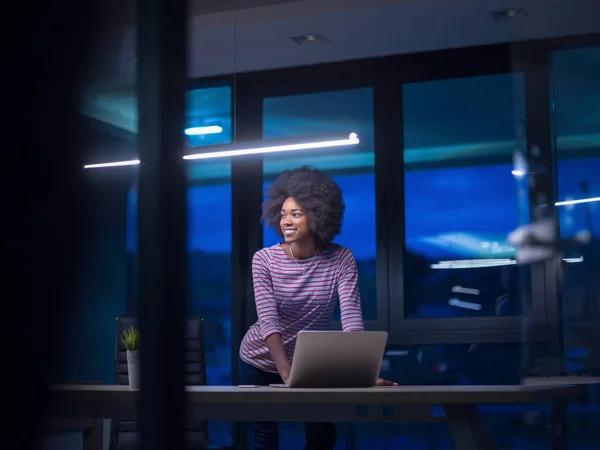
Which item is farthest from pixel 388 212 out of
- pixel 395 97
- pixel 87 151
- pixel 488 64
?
pixel 87 151

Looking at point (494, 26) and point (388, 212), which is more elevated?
point (494, 26)

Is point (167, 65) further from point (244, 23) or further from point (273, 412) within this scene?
point (244, 23)

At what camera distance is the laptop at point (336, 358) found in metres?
2.42

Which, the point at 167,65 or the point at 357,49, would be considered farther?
the point at 357,49

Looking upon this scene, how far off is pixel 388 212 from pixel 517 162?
0.93m

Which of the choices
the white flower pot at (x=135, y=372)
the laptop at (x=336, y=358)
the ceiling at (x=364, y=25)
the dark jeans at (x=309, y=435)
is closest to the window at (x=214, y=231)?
the ceiling at (x=364, y=25)

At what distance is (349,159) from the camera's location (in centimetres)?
640

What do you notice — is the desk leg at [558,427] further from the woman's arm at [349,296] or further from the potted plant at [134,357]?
the potted plant at [134,357]

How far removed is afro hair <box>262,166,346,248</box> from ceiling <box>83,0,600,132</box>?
61.2 inches

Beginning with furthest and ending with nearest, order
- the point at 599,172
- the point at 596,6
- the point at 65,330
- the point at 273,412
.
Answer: the point at 599,172, the point at 596,6, the point at 273,412, the point at 65,330

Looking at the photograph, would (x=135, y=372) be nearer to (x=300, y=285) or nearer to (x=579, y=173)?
(x=300, y=285)

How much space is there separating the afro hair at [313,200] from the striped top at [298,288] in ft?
0.45

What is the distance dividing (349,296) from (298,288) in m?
0.24

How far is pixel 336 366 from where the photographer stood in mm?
2543
